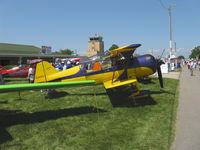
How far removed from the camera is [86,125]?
16.4ft

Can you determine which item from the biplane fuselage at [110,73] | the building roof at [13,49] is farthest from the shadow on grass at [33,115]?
the building roof at [13,49]

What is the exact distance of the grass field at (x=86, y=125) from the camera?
3.92 m

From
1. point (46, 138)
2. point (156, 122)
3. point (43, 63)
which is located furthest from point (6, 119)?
point (156, 122)

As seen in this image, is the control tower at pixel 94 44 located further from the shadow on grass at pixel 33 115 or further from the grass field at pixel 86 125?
the shadow on grass at pixel 33 115

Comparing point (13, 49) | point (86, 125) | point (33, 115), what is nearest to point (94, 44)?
point (13, 49)

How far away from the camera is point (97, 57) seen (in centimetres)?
803

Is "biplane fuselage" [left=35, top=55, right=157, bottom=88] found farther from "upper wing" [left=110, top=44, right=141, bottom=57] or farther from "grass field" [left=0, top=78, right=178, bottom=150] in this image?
"grass field" [left=0, top=78, right=178, bottom=150]

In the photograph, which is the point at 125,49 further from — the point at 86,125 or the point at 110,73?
the point at 86,125

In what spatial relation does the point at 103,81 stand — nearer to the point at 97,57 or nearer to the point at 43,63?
the point at 97,57

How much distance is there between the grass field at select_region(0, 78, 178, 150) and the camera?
3.92 meters

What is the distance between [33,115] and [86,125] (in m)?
2.21

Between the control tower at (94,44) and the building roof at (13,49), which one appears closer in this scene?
the building roof at (13,49)

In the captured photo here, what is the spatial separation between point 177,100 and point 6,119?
7146mm

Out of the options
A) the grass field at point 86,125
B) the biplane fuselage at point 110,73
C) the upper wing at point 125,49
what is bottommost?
the grass field at point 86,125
